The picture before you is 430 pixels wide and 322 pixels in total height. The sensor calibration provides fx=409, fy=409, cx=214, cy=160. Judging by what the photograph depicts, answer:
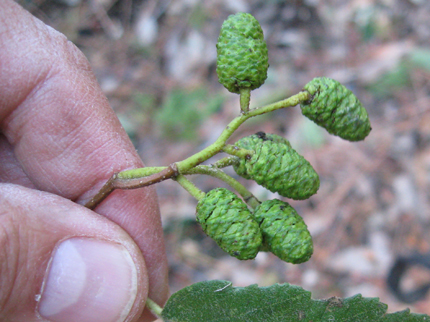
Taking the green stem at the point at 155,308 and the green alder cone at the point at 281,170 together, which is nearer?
the green alder cone at the point at 281,170

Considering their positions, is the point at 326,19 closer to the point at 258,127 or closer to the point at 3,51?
the point at 258,127

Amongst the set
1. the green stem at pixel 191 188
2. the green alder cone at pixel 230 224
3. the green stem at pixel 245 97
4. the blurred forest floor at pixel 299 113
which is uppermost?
the blurred forest floor at pixel 299 113

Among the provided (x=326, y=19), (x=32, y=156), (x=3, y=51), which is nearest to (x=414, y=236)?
(x=326, y=19)

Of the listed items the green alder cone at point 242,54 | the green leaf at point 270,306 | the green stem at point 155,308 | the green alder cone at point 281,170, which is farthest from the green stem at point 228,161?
the green stem at point 155,308

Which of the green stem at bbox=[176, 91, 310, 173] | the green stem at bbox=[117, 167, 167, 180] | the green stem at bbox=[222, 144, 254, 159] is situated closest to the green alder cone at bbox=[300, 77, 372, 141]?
the green stem at bbox=[176, 91, 310, 173]

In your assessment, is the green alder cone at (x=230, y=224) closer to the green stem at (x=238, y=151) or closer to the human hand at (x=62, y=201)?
the green stem at (x=238, y=151)

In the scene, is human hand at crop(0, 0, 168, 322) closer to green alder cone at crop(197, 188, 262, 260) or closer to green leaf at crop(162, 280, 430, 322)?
green leaf at crop(162, 280, 430, 322)
